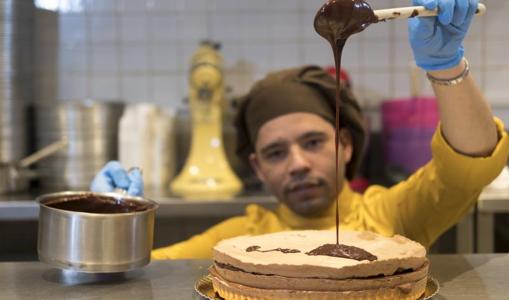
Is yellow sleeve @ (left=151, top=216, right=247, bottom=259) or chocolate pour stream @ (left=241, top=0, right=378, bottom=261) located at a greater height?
chocolate pour stream @ (left=241, top=0, right=378, bottom=261)

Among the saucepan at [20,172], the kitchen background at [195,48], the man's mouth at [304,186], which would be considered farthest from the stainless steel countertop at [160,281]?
the kitchen background at [195,48]

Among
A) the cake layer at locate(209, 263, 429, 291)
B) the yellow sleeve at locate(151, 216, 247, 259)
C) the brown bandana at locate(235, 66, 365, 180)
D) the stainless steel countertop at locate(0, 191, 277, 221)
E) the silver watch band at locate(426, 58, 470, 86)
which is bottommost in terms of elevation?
the stainless steel countertop at locate(0, 191, 277, 221)

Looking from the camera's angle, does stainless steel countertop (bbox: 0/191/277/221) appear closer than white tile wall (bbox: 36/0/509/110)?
Yes

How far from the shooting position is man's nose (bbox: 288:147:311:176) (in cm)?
135

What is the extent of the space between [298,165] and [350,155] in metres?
0.24

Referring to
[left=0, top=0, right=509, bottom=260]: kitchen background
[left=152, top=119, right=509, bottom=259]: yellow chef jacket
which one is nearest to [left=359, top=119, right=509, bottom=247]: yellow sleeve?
[left=152, top=119, right=509, bottom=259]: yellow chef jacket

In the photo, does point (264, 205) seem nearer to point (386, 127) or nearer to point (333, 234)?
point (386, 127)

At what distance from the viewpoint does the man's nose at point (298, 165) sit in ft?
4.42

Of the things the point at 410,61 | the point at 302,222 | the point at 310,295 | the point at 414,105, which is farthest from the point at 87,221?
the point at 410,61

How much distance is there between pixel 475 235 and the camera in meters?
1.90

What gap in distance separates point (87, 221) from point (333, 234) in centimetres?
37

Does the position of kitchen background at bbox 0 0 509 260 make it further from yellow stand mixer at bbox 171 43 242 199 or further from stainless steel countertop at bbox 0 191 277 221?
stainless steel countertop at bbox 0 191 277 221

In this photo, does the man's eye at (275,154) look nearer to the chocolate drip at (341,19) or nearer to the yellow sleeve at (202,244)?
the yellow sleeve at (202,244)

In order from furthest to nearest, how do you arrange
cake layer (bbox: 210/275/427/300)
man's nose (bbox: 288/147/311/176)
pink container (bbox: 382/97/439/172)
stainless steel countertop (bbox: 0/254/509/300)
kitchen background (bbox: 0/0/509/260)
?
kitchen background (bbox: 0/0/509/260) < pink container (bbox: 382/97/439/172) < man's nose (bbox: 288/147/311/176) < stainless steel countertop (bbox: 0/254/509/300) < cake layer (bbox: 210/275/427/300)
